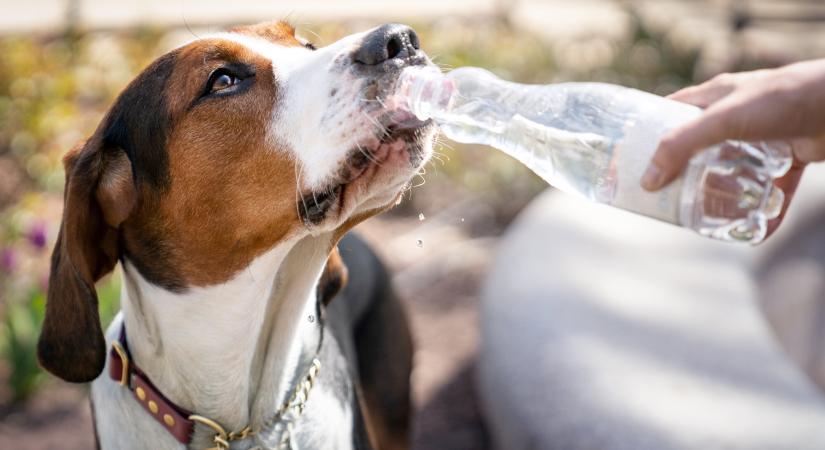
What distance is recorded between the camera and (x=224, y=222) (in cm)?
254

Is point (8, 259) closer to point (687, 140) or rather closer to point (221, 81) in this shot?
point (221, 81)

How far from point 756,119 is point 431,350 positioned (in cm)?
347

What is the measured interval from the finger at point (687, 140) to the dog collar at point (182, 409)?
129cm

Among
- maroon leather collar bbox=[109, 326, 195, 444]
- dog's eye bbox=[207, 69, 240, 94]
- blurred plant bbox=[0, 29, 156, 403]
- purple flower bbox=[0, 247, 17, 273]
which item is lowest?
blurred plant bbox=[0, 29, 156, 403]

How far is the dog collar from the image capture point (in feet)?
8.41

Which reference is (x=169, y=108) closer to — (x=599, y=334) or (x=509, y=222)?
(x=599, y=334)

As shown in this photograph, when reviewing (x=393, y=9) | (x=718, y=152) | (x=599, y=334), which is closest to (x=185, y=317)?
(x=718, y=152)

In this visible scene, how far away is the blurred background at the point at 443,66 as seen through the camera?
4.38 meters

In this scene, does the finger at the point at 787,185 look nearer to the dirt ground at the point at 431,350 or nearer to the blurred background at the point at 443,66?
the blurred background at the point at 443,66

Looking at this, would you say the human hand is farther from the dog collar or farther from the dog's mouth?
the dog collar

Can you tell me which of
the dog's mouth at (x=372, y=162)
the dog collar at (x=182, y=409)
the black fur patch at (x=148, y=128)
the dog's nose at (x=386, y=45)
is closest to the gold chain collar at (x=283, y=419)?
the dog collar at (x=182, y=409)

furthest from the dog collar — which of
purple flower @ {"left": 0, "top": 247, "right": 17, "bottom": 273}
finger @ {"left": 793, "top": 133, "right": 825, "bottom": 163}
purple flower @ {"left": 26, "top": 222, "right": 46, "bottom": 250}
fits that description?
purple flower @ {"left": 0, "top": 247, "right": 17, "bottom": 273}

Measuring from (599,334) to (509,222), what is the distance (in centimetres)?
257

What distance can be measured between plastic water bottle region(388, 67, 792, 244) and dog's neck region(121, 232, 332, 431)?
20.3 inches
